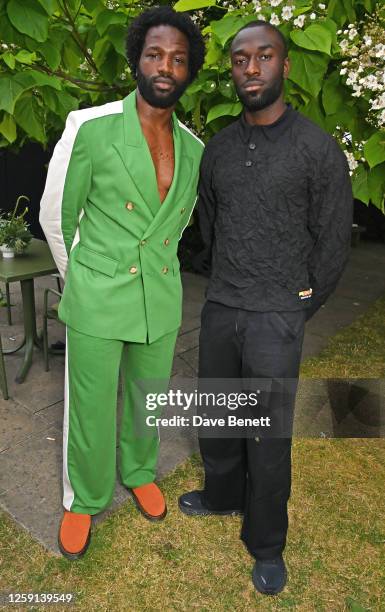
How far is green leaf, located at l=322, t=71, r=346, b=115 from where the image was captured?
2.57 metres

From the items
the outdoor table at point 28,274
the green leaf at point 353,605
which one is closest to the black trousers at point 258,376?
the green leaf at point 353,605

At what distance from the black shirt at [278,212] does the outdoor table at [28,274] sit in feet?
6.87

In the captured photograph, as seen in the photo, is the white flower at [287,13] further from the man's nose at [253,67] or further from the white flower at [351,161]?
the white flower at [351,161]

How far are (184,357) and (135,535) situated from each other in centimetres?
232

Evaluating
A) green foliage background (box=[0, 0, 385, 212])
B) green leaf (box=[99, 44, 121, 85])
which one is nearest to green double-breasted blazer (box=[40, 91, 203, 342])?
green foliage background (box=[0, 0, 385, 212])

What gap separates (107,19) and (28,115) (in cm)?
64

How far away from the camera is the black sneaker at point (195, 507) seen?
292cm

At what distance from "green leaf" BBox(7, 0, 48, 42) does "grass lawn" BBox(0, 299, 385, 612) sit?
2.35m

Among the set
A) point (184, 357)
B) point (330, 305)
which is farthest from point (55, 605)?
point (330, 305)

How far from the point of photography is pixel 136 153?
2135 millimetres

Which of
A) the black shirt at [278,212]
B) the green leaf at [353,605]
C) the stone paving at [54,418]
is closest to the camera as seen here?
the black shirt at [278,212]

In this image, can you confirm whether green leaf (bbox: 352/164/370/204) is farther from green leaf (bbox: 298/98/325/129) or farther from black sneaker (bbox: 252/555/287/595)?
black sneaker (bbox: 252/555/287/595)

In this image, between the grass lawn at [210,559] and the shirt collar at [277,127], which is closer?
the shirt collar at [277,127]

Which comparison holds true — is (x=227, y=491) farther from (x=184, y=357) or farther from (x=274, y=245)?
(x=184, y=357)
